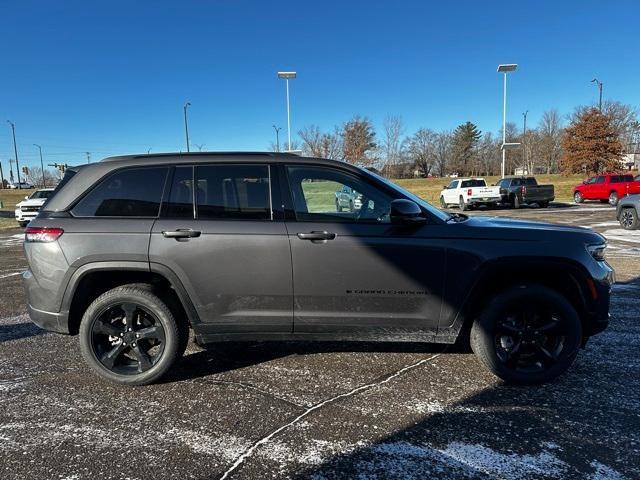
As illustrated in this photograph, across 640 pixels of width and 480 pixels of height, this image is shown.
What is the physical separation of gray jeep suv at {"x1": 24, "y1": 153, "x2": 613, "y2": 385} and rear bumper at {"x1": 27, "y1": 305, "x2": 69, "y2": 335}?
0.4 inches

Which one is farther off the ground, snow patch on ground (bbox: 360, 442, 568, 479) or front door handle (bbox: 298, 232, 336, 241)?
front door handle (bbox: 298, 232, 336, 241)

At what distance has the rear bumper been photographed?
3.71 meters

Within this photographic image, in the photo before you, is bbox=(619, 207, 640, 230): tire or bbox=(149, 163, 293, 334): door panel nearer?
bbox=(149, 163, 293, 334): door panel

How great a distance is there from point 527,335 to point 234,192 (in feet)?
8.62

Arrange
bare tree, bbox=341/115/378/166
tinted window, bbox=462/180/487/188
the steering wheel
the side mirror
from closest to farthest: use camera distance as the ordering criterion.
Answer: the side mirror, the steering wheel, tinted window, bbox=462/180/487/188, bare tree, bbox=341/115/378/166

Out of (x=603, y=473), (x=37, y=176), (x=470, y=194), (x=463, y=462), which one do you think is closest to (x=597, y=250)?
(x=603, y=473)

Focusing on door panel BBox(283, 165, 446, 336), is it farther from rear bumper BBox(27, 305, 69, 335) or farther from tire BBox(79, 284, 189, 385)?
rear bumper BBox(27, 305, 69, 335)

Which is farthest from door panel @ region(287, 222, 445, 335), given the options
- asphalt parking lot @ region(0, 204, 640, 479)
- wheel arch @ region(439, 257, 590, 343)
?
asphalt parking lot @ region(0, 204, 640, 479)

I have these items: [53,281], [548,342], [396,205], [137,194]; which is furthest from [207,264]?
[548,342]

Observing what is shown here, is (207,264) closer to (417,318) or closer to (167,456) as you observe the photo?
(167,456)

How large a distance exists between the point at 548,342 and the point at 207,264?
110 inches

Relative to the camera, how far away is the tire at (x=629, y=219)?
13.8 meters

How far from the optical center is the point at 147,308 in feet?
12.1

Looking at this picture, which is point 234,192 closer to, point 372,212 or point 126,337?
point 372,212
